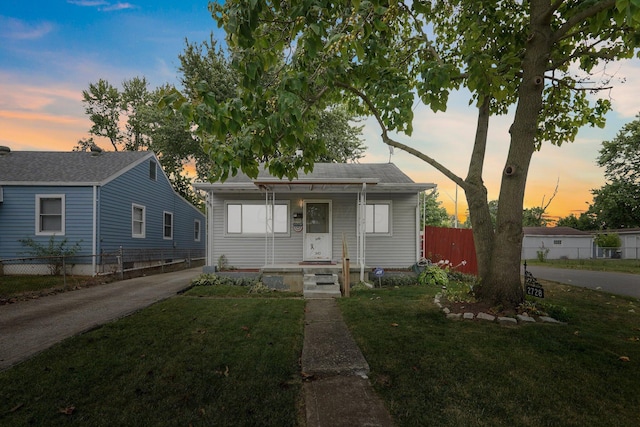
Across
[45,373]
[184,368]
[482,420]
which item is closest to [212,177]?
[184,368]

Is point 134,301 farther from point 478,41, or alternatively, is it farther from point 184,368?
point 478,41

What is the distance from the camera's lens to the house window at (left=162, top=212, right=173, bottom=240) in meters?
16.6

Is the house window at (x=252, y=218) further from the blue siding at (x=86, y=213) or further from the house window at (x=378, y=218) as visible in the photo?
the blue siding at (x=86, y=213)

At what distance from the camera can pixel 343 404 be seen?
273 centimetres

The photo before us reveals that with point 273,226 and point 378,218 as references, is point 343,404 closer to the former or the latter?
point 273,226

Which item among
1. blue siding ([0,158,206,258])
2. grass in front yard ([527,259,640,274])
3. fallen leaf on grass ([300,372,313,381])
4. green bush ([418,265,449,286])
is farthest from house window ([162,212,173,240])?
grass in front yard ([527,259,640,274])

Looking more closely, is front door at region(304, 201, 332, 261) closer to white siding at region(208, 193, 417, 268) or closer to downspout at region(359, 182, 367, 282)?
white siding at region(208, 193, 417, 268)

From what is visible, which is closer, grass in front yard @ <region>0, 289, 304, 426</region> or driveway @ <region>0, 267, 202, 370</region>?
grass in front yard @ <region>0, 289, 304, 426</region>

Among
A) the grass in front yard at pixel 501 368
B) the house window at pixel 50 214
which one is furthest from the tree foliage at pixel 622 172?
the house window at pixel 50 214

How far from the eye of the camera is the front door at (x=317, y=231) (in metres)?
11.0

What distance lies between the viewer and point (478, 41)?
21.2 feet

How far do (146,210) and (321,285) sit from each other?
1059 cm

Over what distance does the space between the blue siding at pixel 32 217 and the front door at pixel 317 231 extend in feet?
26.3

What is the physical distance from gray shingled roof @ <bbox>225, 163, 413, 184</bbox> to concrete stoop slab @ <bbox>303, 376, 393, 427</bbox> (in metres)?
8.51
